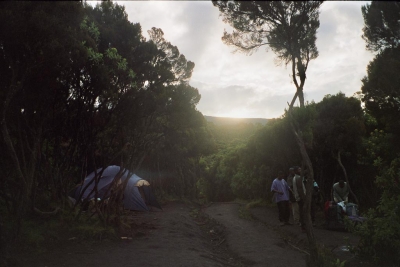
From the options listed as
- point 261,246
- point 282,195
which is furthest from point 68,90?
point 282,195

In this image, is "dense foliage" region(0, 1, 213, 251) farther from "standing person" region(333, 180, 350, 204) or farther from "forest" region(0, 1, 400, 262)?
"standing person" region(333, 180, 350, 204)

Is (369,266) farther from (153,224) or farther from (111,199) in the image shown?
(153,224)

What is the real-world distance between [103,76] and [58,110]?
2.96 metres

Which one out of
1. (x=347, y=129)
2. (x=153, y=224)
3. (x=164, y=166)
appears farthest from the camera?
(x=164, y=166)

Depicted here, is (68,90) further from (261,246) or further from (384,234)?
(384,234)

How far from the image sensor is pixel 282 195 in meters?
15.2

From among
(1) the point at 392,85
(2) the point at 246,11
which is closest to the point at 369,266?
(2) the point at 246,11

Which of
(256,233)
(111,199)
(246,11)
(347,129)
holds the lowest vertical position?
(256,233)

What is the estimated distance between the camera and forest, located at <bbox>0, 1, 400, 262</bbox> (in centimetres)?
857

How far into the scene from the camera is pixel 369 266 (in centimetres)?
→ 828

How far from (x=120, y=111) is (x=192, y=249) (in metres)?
4.93

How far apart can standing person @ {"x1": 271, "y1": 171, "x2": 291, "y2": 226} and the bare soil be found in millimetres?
449

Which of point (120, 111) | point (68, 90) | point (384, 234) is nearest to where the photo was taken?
point (384, 234)

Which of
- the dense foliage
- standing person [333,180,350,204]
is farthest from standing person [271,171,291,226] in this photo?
the dense foliage
